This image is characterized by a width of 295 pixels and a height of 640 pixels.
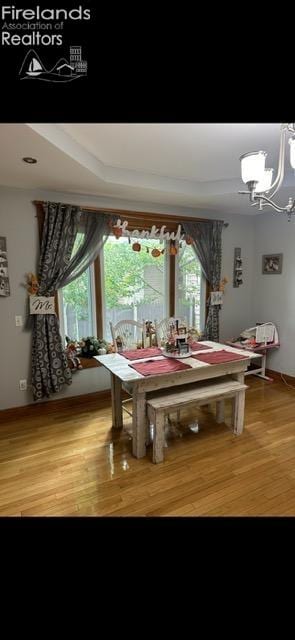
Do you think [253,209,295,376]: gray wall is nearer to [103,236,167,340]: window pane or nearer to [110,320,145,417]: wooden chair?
[103,236,167,340]: window pane

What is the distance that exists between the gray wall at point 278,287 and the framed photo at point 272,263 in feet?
0.18

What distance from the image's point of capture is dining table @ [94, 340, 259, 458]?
220 cm

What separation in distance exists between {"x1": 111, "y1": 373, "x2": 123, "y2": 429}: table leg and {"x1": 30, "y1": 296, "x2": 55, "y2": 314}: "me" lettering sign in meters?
1.04

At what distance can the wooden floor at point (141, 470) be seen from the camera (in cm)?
181

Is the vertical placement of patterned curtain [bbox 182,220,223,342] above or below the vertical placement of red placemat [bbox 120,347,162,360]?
above

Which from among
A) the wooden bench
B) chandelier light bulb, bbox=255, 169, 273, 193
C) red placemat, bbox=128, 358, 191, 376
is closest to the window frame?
red placemat, bbox=128, 358, 191, 376

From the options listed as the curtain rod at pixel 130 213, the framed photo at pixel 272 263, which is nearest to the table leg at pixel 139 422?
the curtain rod at pixel 130 213

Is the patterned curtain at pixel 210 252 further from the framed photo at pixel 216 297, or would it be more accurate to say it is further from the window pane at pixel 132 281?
the window pane at pixel 132 281
